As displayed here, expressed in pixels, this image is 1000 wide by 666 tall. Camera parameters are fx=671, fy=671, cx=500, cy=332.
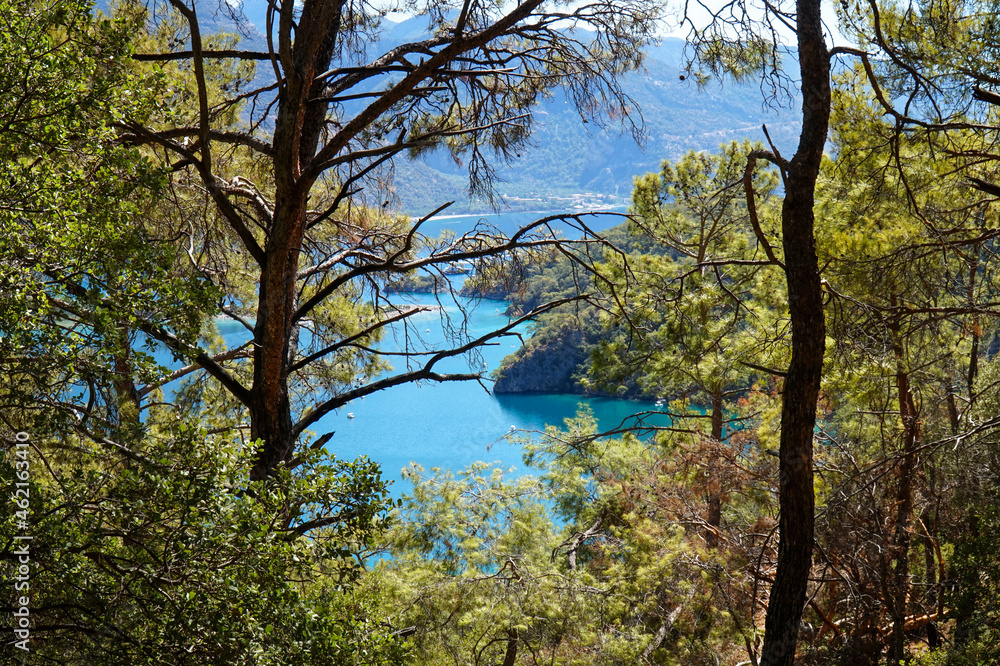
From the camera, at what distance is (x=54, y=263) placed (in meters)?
1.86

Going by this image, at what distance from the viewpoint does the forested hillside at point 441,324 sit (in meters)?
1.83

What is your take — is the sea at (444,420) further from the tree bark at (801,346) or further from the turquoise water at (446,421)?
the tree bark at (801,346)

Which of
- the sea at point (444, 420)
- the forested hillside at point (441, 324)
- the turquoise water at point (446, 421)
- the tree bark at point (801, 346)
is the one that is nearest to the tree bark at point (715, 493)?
the forested hillside at point (441, 324)

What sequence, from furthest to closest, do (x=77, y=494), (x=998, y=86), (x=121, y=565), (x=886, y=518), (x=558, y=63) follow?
(x=886, y=518), (x=558, y=63), (x=998, y=86), (x=121, y=565), (x=77, y=494)

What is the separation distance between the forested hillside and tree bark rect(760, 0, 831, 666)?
0.04 feet

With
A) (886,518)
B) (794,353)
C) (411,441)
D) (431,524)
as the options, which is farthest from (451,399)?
(794,353)

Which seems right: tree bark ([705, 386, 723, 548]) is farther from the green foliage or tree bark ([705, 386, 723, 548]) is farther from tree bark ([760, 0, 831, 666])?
the green foliage

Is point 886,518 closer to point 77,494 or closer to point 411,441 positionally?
point 77,494

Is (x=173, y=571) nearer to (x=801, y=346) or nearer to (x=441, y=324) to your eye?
(x=801, y=346)

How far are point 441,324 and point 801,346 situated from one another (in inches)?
89.0

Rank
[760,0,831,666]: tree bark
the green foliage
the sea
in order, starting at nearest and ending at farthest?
1. the green foliage
2. [760,0,831,666]: tree bark
3. the sea

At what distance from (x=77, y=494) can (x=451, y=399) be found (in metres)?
25.3

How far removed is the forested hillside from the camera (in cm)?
183

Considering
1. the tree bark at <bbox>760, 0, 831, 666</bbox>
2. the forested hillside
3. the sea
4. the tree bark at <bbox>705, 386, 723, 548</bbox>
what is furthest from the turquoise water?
the tree bark at <bbox>760, 0, 831, 666</bbox>
